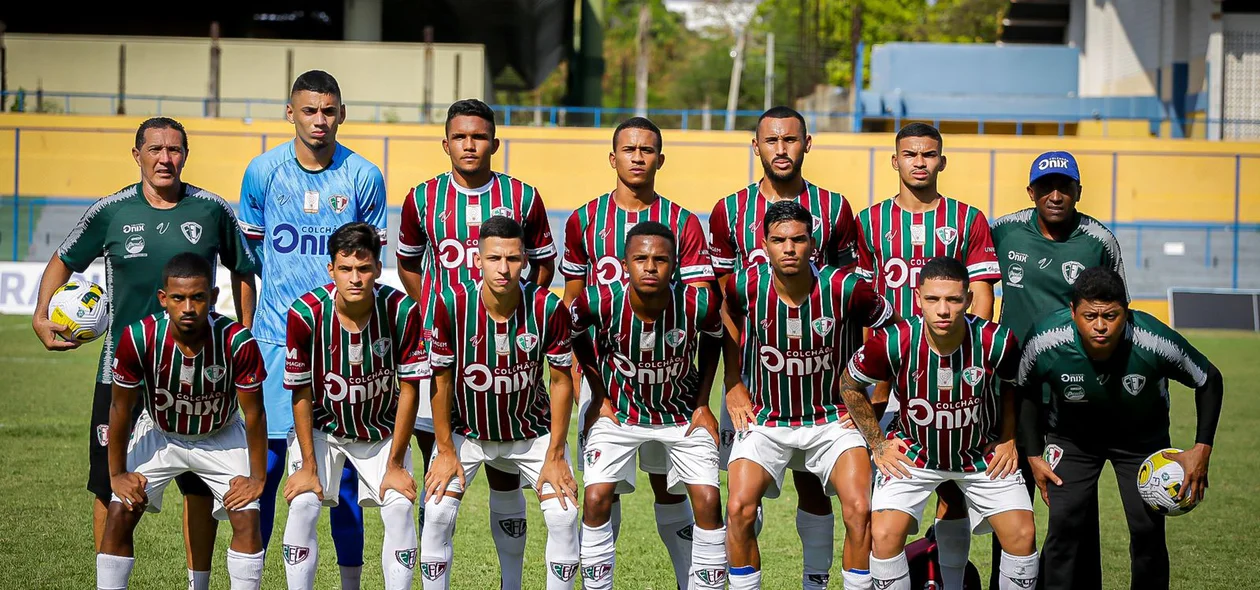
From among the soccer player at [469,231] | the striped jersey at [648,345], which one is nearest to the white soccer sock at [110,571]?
the soccer player at [469,231]

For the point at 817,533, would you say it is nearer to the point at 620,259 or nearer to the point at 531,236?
the point at 620,259

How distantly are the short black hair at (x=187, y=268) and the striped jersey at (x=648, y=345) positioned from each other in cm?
149

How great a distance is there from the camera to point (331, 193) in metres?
5.19

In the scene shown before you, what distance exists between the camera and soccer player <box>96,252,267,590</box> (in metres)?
4.47

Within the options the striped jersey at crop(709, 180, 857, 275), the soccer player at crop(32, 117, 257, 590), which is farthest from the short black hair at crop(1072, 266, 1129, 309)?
the soccer player at crop(32, 117, 257, 590)

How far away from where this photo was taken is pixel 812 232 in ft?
16.7

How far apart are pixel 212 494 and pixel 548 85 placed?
7168cm

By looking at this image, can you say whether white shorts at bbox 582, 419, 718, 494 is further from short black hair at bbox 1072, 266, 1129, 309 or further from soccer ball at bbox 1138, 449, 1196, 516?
soccer ball at bbox 1138, 449, 1196, 516

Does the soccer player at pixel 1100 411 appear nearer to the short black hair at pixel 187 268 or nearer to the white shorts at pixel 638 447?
the white shorts at pixel 638 447

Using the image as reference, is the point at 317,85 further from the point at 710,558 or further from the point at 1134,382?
the point at 1134,382

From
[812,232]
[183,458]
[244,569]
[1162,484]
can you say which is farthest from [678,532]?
[183,458]

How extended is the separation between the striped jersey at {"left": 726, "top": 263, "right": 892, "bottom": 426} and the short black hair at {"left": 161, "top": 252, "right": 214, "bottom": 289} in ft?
7.14

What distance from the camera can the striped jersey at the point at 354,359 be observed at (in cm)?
464

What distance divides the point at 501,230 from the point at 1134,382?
2.67 meters
